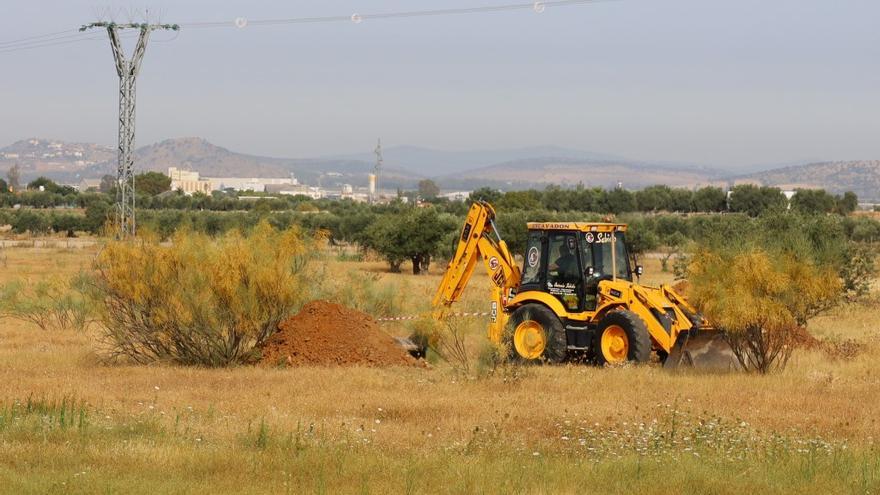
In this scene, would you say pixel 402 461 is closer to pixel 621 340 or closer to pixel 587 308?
pixel 621 340

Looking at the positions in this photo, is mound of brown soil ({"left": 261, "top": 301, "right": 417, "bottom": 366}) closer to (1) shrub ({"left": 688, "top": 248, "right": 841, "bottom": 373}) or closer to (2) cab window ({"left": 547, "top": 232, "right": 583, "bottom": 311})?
(2) cab window ({"left": 547, "top": 232, "right": 583, "bottom": 311})

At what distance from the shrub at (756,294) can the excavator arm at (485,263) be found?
3689mm

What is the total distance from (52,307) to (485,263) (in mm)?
12291

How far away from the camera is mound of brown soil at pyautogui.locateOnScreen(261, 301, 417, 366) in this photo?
2022cm

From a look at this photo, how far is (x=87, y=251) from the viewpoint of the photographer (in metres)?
63.5

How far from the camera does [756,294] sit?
18.6 meters

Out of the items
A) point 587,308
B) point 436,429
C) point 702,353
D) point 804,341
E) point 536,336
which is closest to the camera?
point 436,429

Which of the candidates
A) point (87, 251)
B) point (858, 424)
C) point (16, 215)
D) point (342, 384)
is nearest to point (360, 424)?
point (342, 384)

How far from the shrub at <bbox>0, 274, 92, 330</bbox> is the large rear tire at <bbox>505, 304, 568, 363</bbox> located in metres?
11.1

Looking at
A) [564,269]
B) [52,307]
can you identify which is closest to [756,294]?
[564,269]

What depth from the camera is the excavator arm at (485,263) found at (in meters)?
21.9

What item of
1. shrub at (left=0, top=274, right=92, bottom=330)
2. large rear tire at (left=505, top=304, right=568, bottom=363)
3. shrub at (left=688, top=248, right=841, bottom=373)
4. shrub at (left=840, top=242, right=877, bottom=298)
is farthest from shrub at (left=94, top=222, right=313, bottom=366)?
shrub at (left=840, top=242, right=877, bottom=298)

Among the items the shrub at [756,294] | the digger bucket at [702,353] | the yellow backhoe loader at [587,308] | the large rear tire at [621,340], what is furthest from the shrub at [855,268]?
the large rear tire at [621,340]

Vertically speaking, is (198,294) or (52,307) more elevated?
(198,294)
